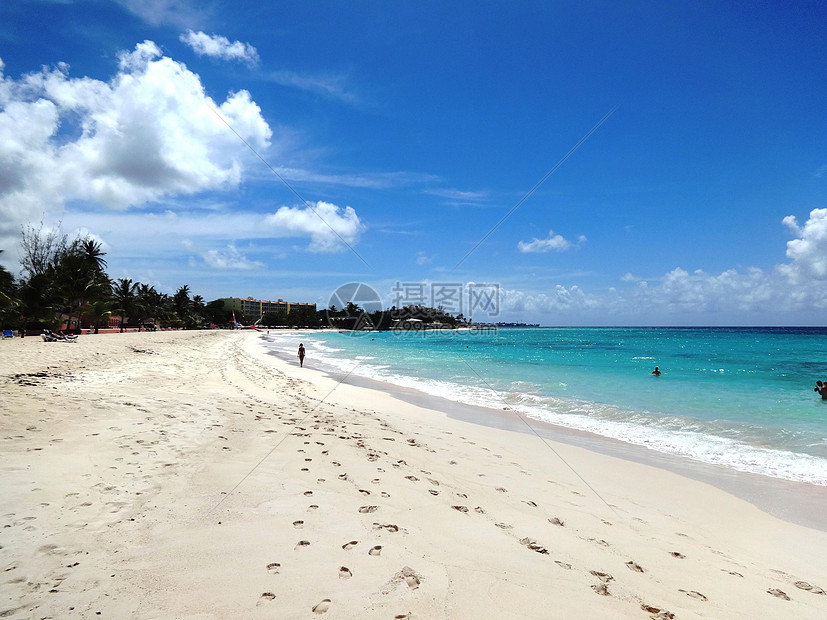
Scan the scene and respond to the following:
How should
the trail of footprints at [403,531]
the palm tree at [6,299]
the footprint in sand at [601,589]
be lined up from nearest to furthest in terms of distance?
the trail of footprints at [403,531]
the footprint in sand at [601,589]
the palm tree at [6,299]

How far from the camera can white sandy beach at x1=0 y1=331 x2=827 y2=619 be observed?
2.78 meters

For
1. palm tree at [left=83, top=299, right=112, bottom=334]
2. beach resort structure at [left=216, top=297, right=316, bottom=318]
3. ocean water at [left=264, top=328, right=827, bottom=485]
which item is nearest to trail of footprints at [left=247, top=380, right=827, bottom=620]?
ocean water at [left=264, top=328, right=827, bottom=485]

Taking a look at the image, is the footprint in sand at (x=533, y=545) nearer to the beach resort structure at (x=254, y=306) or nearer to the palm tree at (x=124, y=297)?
the palm tree at (x=124, y=297)

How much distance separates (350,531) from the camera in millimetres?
3717

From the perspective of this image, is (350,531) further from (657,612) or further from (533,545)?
(657,612)

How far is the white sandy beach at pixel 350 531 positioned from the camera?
2777 mm

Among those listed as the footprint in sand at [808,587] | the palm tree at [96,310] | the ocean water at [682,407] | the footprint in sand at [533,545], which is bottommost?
the ocean water at [682,407]

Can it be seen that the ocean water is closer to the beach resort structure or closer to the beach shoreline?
the beach shoreline

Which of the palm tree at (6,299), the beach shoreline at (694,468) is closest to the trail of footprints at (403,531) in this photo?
the beach shoreline at (694,468)

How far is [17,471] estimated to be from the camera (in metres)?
4.42

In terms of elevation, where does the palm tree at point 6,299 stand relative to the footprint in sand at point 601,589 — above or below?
above

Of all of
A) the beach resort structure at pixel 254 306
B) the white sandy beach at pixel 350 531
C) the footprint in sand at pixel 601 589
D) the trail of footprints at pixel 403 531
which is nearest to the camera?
the white sandy beach at pixel 350 531

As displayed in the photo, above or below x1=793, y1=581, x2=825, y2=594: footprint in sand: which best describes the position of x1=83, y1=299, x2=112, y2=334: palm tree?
above

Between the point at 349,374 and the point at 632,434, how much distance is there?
46.7 feet
